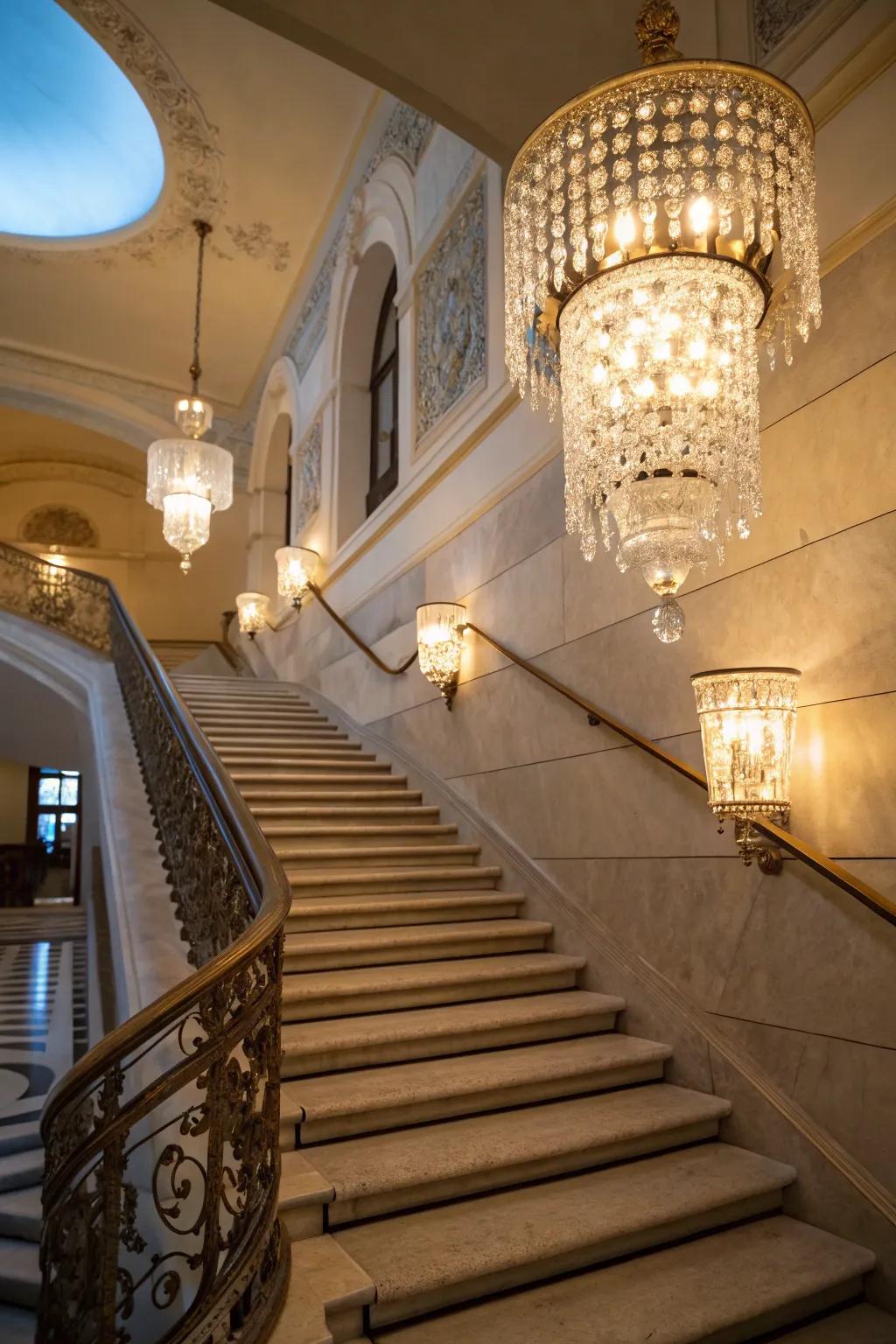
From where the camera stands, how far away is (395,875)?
4.86 meters

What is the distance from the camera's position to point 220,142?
837cm

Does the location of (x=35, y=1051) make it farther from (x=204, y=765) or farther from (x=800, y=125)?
(x=800, y=125)

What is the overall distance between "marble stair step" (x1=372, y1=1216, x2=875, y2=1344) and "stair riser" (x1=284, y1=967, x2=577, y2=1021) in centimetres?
140

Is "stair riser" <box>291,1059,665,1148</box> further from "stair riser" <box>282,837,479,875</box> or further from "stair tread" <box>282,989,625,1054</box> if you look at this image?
"stair riser" <box>282,837,479,875</box>

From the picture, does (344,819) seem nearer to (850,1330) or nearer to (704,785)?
(704,785)

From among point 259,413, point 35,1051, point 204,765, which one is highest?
point 259,413

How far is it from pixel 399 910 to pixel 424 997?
691mm

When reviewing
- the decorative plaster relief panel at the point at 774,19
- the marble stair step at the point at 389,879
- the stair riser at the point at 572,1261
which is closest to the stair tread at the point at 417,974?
the marble stair step at the point at 389,879

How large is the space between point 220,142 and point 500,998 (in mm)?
8054

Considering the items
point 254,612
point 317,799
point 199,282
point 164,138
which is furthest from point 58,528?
point 317,799

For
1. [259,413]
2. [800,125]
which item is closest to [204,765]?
[800,125]

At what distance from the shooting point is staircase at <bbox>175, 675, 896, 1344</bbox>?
2.43 m

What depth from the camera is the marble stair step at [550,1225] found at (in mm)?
2455

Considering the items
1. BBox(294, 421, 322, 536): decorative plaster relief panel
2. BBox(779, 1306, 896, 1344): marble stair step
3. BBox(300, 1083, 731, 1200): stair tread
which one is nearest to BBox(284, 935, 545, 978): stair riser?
BBox(300, 1083, 731, 1200): stair tread
